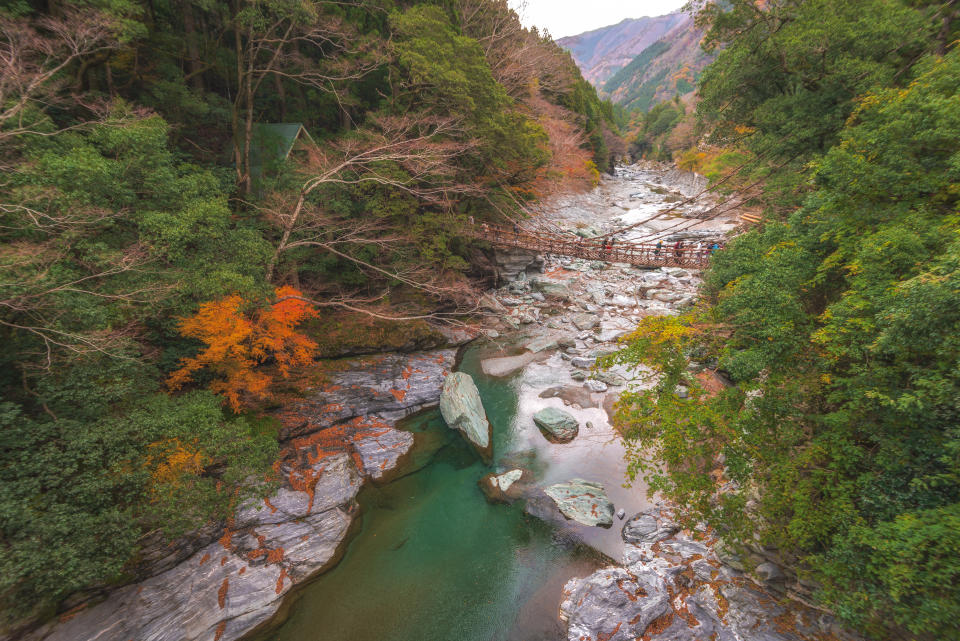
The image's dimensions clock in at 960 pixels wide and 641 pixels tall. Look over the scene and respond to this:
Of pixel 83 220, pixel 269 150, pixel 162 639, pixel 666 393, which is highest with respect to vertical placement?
pixel 269 150

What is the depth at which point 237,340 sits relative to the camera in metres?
7.20

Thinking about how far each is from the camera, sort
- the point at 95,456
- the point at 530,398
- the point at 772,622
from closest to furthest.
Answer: the point at 95,456 < the point at 772,622 < the point at 530,398

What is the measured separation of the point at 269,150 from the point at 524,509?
1472 centimetres

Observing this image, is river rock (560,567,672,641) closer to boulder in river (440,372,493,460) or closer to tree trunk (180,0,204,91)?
boulder in river (440,372,493,460)

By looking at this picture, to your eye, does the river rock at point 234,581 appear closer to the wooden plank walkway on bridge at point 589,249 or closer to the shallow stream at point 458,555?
the shallow stream at point 458,555

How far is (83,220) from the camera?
5.78 metres

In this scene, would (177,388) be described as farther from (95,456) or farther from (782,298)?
(782,298)

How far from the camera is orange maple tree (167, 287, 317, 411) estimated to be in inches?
Result: 279

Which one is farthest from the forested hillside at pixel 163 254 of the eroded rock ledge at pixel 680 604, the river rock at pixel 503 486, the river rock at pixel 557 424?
the eroded rock ledge at pixel 680 604

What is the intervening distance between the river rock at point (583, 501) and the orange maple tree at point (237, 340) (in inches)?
295

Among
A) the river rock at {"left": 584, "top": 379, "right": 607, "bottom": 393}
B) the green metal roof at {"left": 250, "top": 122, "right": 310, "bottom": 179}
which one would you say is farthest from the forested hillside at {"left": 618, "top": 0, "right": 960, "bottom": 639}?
the green metal roof at {"left": 250, "top": 122, "right": 310, "bottom": 179}

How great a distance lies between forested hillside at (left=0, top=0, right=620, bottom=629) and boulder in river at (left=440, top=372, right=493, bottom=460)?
3.43m

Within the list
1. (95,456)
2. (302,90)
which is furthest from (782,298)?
(302,90)

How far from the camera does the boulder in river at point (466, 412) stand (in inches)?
396
